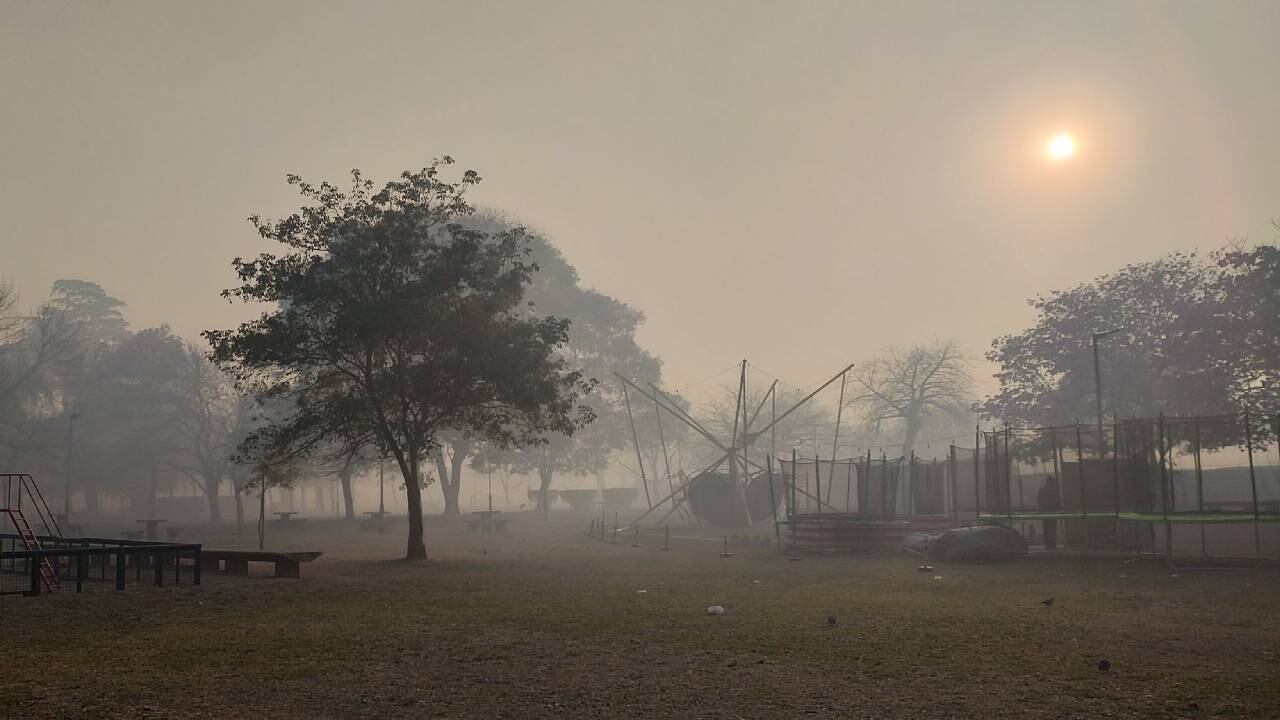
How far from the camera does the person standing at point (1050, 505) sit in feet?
88.7

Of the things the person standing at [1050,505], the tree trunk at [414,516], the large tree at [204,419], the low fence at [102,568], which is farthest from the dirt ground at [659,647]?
the large tree at [204,419]

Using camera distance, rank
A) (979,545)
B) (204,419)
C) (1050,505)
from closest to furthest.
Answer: (979,545) → (1050,505) → (204,419)

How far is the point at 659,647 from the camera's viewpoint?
12.2 metres

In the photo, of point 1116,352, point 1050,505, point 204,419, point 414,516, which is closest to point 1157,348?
point 1116,352

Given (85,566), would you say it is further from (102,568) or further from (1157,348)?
(1157,348)

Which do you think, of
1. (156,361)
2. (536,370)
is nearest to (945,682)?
(536,370)

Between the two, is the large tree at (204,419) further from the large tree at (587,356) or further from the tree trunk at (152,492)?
the large tree at (587,356)

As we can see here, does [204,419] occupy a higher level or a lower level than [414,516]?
higher

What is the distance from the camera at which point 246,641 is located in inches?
505

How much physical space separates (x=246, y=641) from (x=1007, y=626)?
1080cm

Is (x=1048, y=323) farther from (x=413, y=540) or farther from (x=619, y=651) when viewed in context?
(x=619, y=651)

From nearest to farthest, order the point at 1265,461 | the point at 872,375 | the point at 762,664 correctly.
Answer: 1. the point at 762,664
2. the point at 1265,461
3. the point at 872,375

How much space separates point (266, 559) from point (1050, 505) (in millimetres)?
22707

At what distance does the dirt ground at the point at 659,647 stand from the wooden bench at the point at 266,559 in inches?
26.9
